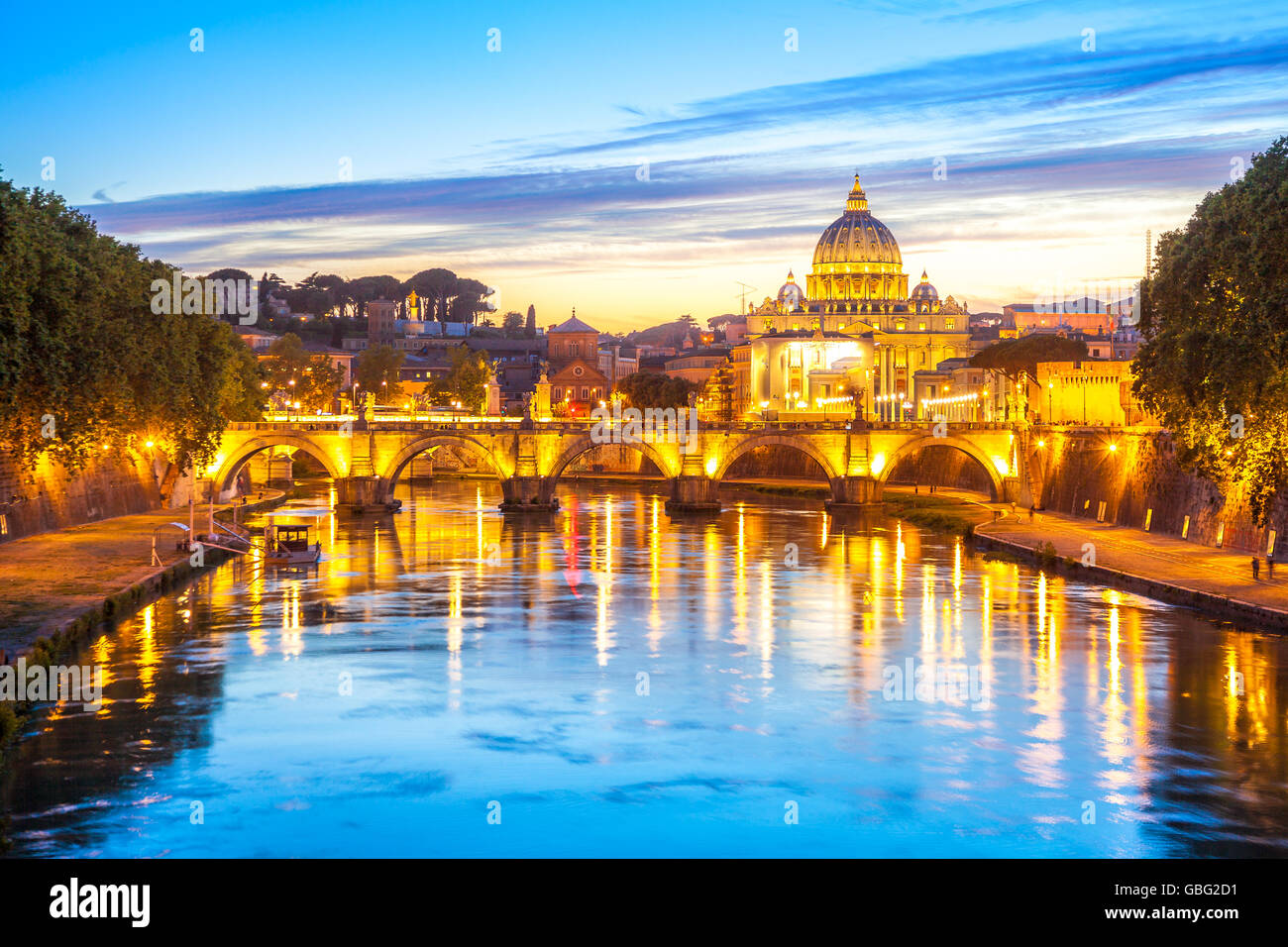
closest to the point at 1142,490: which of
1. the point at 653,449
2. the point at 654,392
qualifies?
the point at 653,449

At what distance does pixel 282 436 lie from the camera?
8131 centimetres

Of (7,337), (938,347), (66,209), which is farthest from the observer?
(938,347)

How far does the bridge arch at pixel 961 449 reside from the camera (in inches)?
3300

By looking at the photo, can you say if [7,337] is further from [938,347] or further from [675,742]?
[938,347]

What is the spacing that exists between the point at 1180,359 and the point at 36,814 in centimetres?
3091

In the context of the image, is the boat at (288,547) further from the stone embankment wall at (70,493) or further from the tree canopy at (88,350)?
the stone embankment wall at (70,493)

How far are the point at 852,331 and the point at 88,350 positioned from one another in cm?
13495

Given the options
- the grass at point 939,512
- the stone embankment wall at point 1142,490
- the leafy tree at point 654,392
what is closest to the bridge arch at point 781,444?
the grass at point 939,512

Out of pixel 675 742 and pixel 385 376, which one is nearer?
pixel 675 742

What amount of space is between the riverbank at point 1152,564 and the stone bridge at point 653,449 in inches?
637
